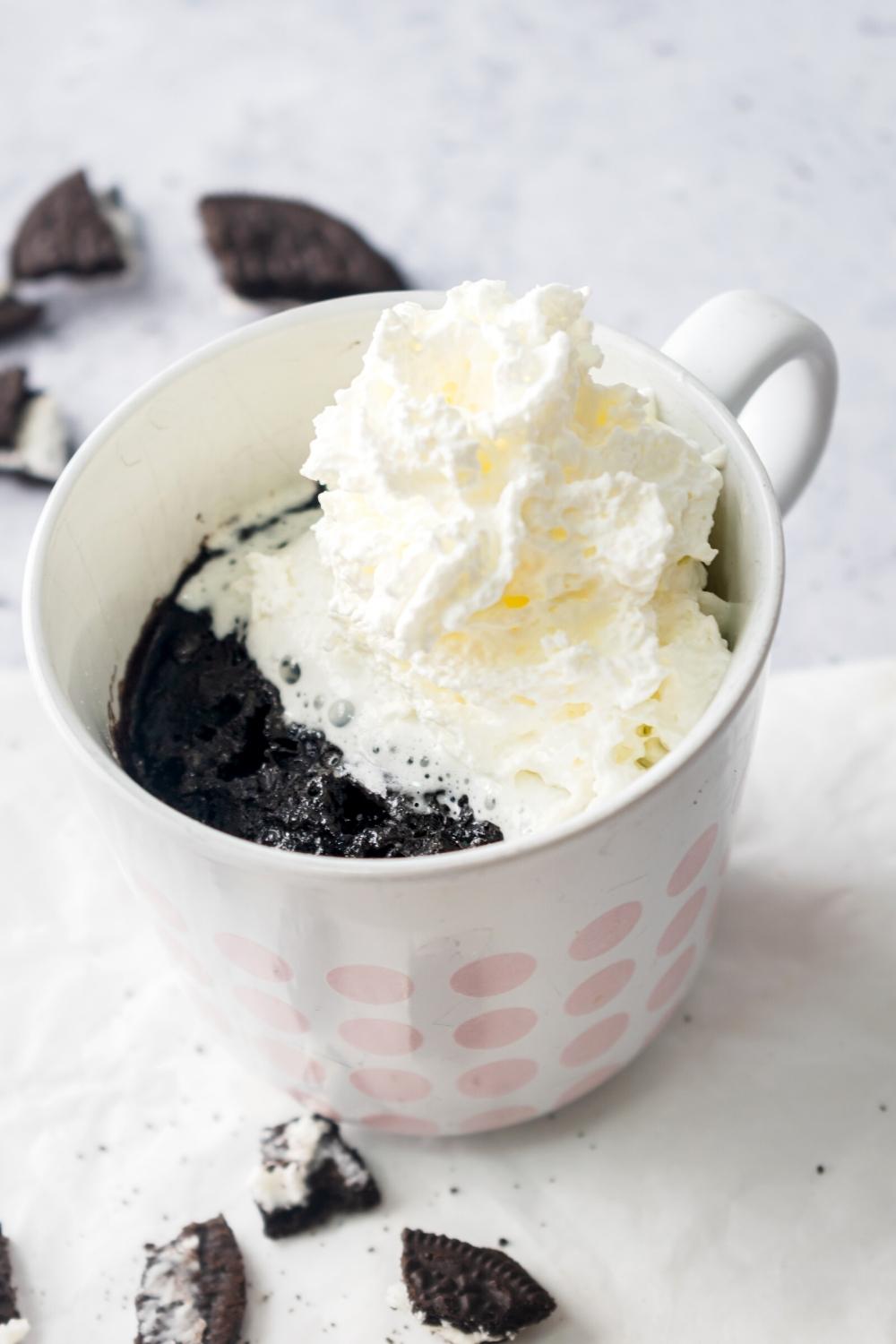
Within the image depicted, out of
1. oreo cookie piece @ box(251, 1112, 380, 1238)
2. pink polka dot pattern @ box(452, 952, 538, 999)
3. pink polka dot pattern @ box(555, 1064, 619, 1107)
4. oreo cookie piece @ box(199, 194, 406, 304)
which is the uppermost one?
pink polka dot pattern @ box(452, 952, 538, 999)

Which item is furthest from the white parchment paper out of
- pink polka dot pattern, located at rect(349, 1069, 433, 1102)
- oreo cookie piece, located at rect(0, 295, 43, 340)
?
oreo cookie piece, located at rect(0, 295, 43, 340)

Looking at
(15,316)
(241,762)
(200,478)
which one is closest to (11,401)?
(15,316)

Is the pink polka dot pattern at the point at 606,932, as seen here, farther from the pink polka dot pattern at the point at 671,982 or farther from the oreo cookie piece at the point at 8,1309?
the oreo cookie piece at the point at 8,1309

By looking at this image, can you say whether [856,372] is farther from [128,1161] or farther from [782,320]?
[128,1161]

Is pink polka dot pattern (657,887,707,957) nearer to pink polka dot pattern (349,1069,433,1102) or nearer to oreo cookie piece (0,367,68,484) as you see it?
pink polka dot pattern (349,1069,433,1102)

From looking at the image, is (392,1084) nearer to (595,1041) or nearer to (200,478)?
(595,1041)
